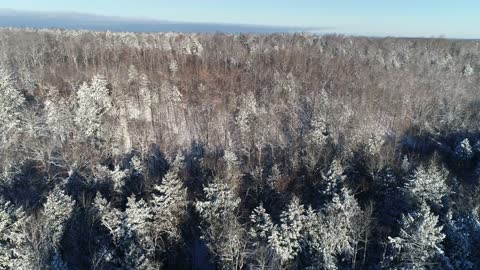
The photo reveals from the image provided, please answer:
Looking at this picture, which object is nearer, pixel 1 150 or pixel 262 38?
pixel 1 150

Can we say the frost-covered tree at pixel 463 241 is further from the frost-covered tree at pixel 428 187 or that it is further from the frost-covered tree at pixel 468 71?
the frost-covered tree at pixel 468 71

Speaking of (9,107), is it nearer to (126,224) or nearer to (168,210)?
(168,210)

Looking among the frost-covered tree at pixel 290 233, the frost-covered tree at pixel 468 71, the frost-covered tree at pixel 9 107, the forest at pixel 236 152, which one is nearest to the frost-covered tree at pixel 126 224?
the forest at pixel 236 152

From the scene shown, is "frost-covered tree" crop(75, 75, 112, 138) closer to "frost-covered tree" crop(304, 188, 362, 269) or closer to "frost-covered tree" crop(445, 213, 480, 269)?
"frost-covered tree" crop(304, 188, 362, 269)

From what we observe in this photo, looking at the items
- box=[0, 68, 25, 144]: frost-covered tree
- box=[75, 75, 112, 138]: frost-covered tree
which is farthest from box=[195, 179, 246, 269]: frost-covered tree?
box=[0, 68, 25, 144]: frost-covered tree

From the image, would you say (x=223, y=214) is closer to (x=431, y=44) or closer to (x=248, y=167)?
(x=248, y=167)

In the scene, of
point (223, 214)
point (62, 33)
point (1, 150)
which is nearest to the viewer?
point (223, 214)

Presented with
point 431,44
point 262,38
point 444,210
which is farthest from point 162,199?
point 431,44
